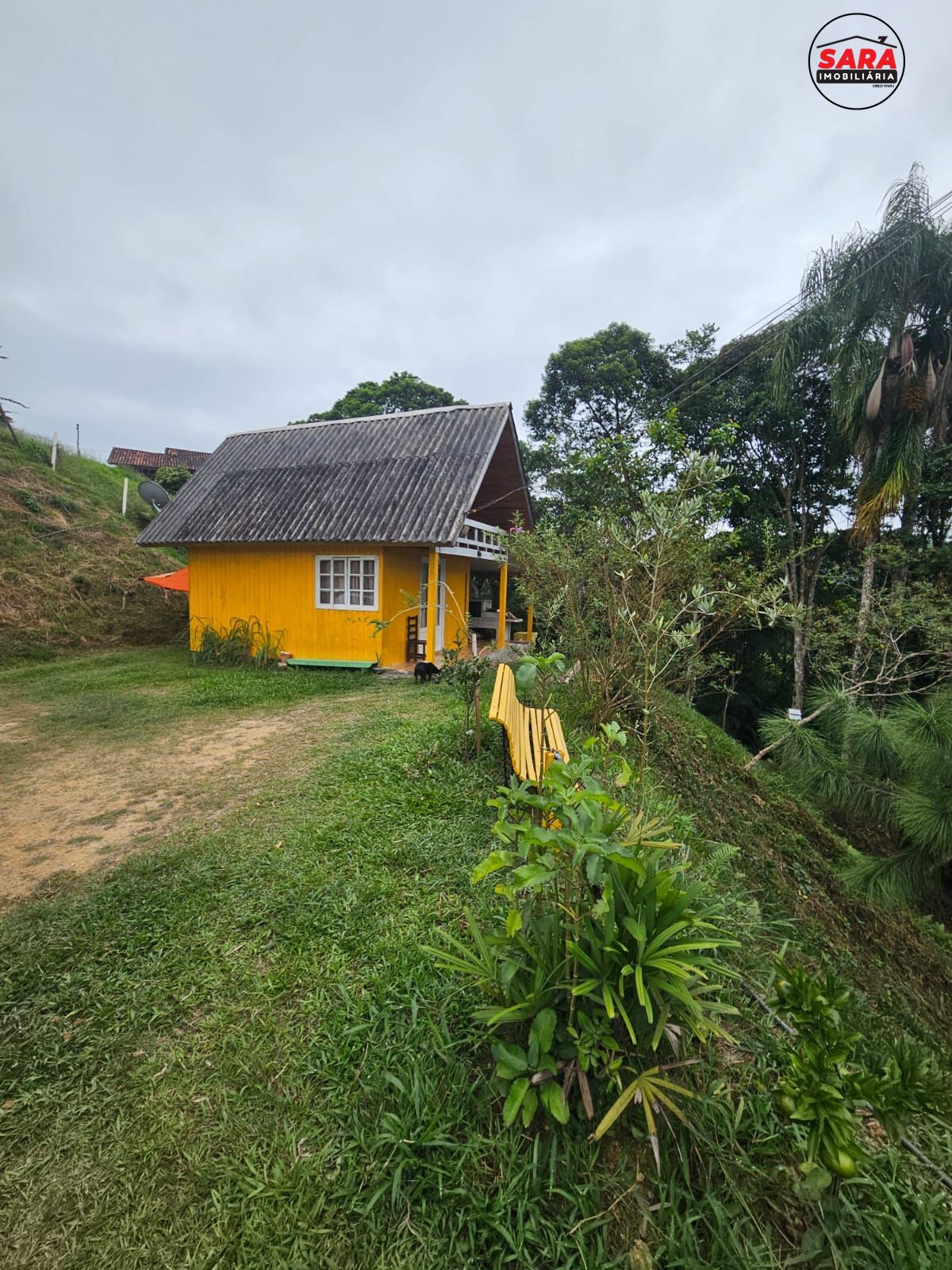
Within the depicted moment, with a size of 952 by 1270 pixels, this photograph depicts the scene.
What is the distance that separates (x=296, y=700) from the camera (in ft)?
24.2

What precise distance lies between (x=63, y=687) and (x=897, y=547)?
14.2 m

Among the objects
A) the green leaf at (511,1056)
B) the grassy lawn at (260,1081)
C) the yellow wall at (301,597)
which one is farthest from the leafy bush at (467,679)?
the yellow wall at (301,597)

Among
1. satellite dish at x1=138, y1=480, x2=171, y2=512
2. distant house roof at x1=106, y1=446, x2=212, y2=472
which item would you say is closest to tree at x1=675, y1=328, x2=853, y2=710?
satellite dish at x1=138, y1=480, x2=171, y2=512

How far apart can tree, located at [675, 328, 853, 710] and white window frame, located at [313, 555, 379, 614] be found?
835 cm

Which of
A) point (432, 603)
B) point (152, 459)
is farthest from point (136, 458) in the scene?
point (432, 603)

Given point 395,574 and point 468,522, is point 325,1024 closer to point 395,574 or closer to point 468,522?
point 395,574

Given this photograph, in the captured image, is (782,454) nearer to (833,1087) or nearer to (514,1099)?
(833,1087)

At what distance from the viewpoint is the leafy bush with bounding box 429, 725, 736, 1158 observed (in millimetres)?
1418

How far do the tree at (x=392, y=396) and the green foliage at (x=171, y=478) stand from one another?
591cm

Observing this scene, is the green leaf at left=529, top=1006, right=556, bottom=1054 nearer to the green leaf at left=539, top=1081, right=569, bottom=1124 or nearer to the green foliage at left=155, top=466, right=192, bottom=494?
the green leaf at left=539, top=1081, right=569, bottom=1124

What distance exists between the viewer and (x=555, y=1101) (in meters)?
1.43

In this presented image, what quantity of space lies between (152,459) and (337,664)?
97.0 ft

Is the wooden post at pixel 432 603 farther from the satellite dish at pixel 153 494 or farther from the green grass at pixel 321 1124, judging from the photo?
the satellite dish at pixel 153 494

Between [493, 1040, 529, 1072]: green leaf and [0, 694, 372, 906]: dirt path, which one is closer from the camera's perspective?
[493, 1040, 529, 1072]: green leaf
